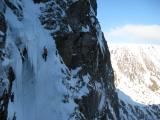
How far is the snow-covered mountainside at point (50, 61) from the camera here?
3012cm

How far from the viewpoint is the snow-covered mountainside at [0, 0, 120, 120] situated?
30.1 metres

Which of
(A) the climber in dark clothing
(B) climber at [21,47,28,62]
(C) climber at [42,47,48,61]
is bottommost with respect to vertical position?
(A) the climber in dark clothing

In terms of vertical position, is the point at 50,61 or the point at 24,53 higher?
the point at 50,61

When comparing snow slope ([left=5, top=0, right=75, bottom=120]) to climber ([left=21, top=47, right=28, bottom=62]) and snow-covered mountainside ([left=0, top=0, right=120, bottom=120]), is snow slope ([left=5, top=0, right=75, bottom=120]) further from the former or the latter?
climber ([left=21, top=47, right=28, bottom=62])

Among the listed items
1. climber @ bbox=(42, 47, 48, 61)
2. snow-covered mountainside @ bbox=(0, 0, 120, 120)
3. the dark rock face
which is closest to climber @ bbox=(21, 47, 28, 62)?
snow-covered mountainside @ bbox=(0, 0, 120, 120)

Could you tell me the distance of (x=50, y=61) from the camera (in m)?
37.7

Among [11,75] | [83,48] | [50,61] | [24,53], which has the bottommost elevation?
[11,75]

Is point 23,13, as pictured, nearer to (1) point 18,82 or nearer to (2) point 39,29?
(2) point 39,29

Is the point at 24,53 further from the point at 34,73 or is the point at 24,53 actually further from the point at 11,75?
the point at 11,75

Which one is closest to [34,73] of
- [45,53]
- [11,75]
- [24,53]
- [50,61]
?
[24,53]

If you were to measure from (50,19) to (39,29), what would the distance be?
2.63 metres

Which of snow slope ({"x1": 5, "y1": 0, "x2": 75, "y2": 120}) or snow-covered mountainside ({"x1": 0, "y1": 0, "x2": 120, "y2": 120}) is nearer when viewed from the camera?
snow-covered mountainside ({"x1": 0, "y1": 0, "x2": 120, "y2": 120})

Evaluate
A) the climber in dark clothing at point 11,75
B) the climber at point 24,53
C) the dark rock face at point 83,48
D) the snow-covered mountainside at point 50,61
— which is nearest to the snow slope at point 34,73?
the snow-covered mountainside at point 50,61

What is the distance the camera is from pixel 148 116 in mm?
170125
